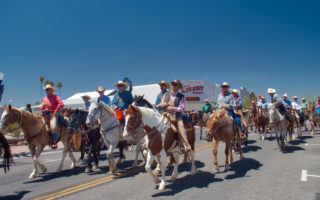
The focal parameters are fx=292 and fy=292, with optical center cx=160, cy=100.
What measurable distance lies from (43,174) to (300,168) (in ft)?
29.4

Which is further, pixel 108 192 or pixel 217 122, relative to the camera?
pixel 217 122

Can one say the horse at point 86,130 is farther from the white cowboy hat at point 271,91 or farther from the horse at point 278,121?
the white cowboy hat at point 271,91

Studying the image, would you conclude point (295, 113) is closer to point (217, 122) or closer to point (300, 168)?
point (300, 168)

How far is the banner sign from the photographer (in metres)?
55.7

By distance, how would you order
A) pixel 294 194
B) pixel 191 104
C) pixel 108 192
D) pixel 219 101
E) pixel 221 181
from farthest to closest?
1. pixel 191 104
2. pixel 219 101
3. pixel 221 181
4. pixel 108 192
5. pixel 294 194

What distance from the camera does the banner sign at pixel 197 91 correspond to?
55688 mm

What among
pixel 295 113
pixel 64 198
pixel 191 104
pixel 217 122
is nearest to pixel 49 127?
pixel 64 198

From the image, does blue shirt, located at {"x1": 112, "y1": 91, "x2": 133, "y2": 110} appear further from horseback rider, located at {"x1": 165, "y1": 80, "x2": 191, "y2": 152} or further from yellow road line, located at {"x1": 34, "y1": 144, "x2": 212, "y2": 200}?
yellow road line, located at {"x1": 34, "y1": 144, "x2": 212, "y2": 200}

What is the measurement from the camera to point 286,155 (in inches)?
496

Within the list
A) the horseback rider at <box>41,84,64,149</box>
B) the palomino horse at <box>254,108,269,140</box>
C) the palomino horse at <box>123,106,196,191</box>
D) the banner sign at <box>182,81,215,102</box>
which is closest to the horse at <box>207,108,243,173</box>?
the palomino horse at <box>123,106,196,191</box>

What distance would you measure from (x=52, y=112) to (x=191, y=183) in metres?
6.10

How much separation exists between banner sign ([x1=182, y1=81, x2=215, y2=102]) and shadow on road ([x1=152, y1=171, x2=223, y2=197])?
153ft

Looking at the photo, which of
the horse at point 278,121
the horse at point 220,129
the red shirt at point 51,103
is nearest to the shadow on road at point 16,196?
the red shirt at point 51,103

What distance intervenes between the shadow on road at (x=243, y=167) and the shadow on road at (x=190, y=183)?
2.19 ft
